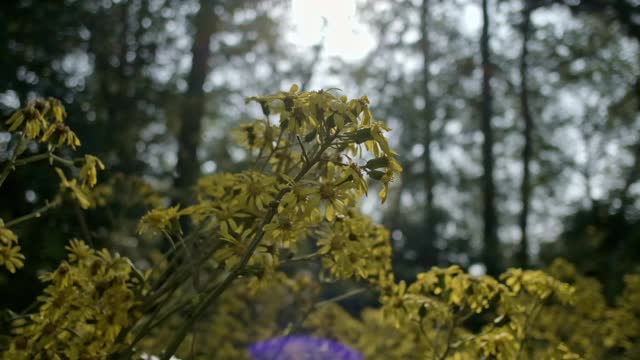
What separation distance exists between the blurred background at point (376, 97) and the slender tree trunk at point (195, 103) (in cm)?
2

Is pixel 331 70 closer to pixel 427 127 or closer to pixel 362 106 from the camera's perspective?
pixel 427 127

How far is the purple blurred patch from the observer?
4355 mm

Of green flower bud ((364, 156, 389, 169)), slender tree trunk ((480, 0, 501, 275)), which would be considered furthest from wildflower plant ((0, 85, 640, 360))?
slender tree trunk ((480, 0, 501, 275))

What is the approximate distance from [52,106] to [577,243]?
352 inches

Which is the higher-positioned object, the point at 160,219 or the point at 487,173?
the point at 160,219

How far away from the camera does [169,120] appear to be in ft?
30.7

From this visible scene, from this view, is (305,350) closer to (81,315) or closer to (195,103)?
(81,315)

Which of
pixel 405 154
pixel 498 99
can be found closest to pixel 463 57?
pixel 498 99

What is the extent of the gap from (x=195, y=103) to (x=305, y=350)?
489cm

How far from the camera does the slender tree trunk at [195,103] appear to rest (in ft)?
26.2

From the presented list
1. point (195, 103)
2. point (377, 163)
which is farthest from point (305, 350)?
point (195, 103)

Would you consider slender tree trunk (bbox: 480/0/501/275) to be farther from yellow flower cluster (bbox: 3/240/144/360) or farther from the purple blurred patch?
yellow flower cluster (bbox: 3/240/144/360)

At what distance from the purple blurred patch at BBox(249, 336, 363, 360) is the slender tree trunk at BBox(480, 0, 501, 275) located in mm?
6156

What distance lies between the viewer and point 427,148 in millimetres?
14875
